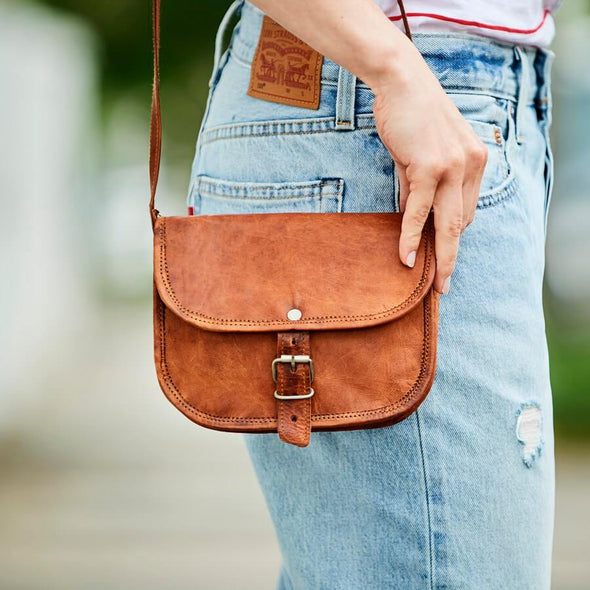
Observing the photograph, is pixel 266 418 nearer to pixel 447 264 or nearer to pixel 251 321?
pixel 251 321

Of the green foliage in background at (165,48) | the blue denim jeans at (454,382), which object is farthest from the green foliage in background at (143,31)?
the blue denim jeans at (454,382)

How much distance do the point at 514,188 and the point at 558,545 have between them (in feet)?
9.21

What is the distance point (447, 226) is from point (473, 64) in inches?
9.7

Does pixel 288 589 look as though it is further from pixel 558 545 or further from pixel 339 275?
pixel 558 545

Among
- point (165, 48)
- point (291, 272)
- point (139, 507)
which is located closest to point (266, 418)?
point (291, 272)

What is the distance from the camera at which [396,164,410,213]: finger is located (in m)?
0.99

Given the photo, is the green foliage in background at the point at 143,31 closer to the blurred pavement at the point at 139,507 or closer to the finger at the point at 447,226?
the blurred pavement at the point at 139,507

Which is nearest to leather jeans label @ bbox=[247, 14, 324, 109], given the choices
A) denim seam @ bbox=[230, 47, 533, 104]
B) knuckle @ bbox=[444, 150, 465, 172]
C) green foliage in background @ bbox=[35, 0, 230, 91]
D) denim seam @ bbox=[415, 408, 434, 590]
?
denim seam @ bbox=[230, 47, 533, 104]

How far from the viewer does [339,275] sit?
108 centimetres

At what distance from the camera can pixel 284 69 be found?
111 cm

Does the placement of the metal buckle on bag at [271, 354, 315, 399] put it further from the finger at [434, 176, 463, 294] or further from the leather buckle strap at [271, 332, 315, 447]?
the finger at [434, 176, 463, 294]

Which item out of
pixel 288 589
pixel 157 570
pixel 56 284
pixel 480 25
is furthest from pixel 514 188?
pixel 56 284

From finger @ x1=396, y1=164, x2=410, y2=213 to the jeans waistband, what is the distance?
142 mm

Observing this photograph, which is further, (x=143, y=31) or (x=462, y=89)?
(x=143, y=31)
